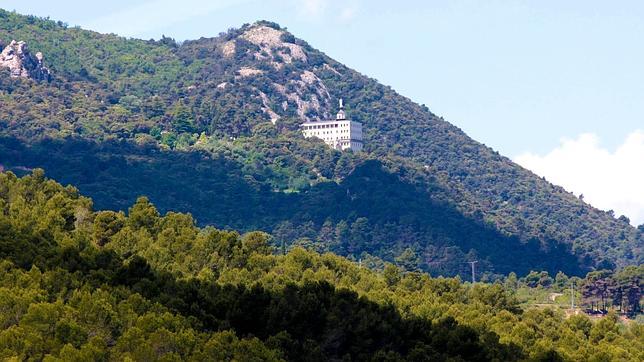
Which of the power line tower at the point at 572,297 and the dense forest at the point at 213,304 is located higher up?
the power line tower at the point at 572,297

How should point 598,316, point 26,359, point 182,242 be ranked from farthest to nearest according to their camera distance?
point 598,316 → point 182,242 → point 26,359

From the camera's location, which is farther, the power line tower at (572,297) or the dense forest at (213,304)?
the power line tower at (572,297)

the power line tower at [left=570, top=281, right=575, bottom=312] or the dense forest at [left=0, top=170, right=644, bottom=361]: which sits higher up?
the power line tower at [left=570, top=281, right=575, bottom=312]

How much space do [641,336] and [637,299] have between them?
6317cm

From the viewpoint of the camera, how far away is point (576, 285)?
18512cm

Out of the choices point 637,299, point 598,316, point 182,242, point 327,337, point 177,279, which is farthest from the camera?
point 637,299

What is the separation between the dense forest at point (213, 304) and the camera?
240 feet

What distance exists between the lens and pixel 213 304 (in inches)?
3536

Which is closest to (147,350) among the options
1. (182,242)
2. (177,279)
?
(177,279)

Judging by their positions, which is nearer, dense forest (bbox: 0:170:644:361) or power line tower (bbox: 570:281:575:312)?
dense forest (bbox: 0:170:644:361)

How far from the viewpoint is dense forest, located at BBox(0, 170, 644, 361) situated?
73.2m

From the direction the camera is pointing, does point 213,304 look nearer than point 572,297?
Yes

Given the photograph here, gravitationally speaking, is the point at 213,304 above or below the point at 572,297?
below

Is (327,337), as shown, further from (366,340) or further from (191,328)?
(191,328)
